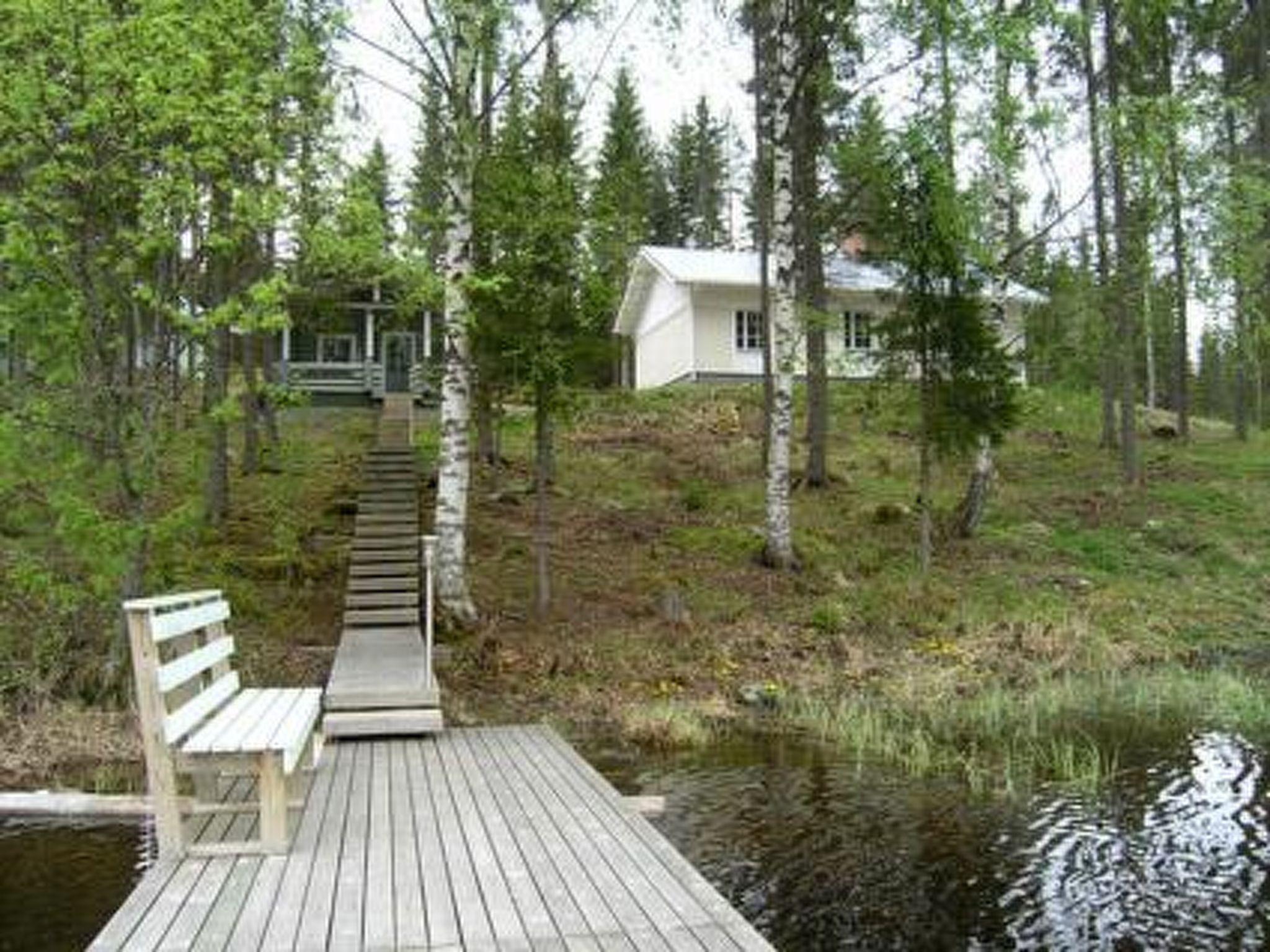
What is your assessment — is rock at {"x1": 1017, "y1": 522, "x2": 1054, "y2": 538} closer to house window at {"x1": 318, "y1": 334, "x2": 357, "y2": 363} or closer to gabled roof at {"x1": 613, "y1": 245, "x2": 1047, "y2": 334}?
gabled roof at {"x1": 613, "y1": 245, "x2": 1047, "y2": 334}

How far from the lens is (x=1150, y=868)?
856cm

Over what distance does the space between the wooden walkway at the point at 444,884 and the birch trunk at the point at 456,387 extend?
7449 mm

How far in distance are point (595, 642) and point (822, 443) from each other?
33.3 feet

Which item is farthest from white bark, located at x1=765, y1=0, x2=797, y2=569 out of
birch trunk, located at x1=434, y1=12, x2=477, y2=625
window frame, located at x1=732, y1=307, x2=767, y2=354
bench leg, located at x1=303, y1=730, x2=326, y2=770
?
window frame, located at x1=732, y1=307, x2=767, y2=354

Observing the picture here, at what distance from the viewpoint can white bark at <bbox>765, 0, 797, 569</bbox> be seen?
18.8 metres

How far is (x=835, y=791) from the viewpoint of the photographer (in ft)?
35.6

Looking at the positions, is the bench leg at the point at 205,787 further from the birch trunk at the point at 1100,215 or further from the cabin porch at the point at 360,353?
the cabin porch at the point at 360,353

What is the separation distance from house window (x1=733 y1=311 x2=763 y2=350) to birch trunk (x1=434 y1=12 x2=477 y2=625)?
20858 millimetres

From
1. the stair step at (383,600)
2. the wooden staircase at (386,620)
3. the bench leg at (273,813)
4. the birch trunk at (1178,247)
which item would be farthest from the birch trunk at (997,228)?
the bench leg at (273,813)

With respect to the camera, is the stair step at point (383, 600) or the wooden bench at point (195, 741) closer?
the wooden bench at point (195, 741)

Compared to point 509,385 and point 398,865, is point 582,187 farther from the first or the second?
point 398,865

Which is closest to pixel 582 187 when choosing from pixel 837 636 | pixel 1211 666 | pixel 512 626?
pixel 512 626

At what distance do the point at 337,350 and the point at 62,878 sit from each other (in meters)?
28.3

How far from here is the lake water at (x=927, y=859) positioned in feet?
24.5
